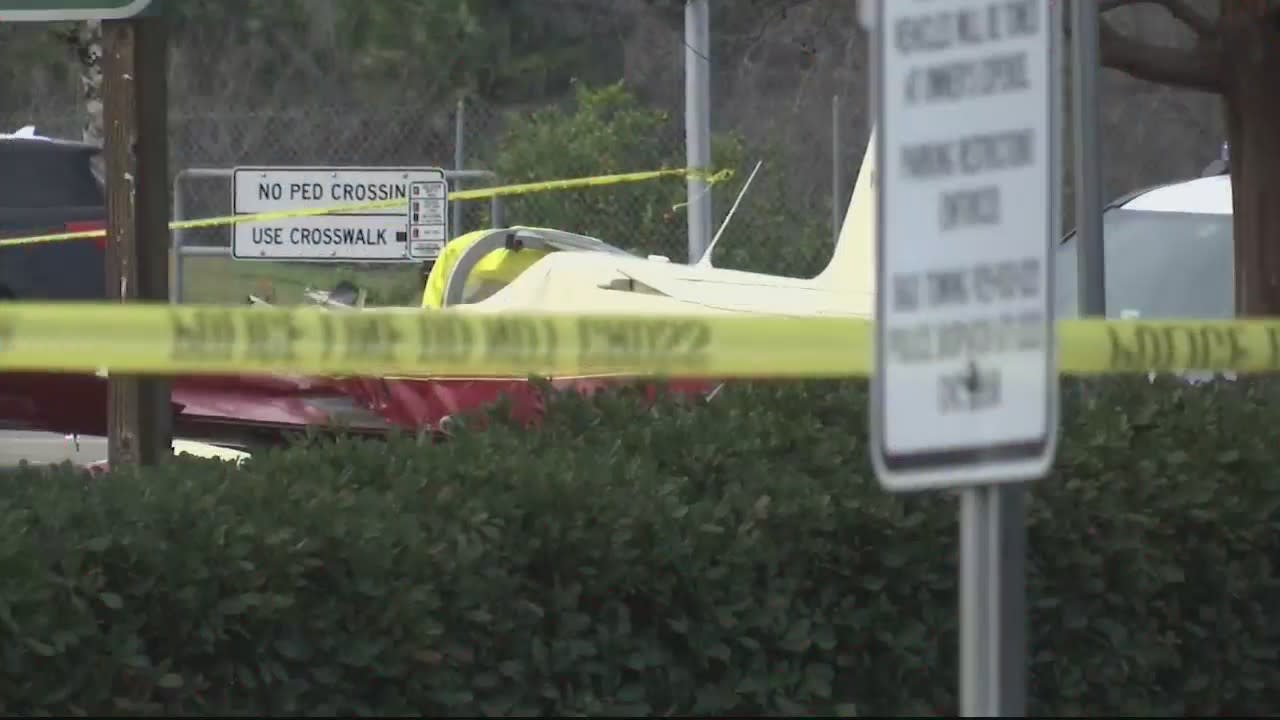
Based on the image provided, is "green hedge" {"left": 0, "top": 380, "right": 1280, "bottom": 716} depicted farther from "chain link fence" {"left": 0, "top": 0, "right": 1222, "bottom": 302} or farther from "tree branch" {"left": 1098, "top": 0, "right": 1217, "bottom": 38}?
"chain link fence" {"left": 0, "top": 0, "right": 1222, "bottom": 302}

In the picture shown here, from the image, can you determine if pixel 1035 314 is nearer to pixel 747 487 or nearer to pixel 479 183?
pixel 747 487

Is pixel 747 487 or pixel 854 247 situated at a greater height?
pixel 854 247

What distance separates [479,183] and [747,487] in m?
13.5

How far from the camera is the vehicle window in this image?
33.1ft

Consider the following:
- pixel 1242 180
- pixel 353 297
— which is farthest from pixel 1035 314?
pixel 353 297

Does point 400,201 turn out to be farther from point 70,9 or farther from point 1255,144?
point 70,9

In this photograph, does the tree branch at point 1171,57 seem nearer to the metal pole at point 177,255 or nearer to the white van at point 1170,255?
the white van at point 1170,255

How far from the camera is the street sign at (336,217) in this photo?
13.3m

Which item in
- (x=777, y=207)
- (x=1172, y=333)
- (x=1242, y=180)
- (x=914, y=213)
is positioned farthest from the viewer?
(x=777, y=207)

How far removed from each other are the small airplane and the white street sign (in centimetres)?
Answer: 415

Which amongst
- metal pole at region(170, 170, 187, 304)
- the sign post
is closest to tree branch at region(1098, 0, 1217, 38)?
the sign post

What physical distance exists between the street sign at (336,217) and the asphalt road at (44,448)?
2065 millimetres

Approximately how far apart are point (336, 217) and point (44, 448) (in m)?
2.52

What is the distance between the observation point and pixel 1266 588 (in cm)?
499
